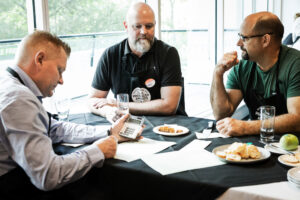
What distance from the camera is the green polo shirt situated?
2.15 m

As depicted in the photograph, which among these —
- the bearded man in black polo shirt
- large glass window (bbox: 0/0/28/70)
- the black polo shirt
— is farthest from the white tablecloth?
large glass window (bbox: 0/0/28/70)

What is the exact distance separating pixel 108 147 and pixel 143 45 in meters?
1.21

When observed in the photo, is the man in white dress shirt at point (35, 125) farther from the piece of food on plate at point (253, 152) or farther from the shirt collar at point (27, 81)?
the piece of food on plate at point (253, 152)

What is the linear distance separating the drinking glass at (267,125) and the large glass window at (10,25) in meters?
1.91

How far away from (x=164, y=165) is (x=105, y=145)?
0.30m

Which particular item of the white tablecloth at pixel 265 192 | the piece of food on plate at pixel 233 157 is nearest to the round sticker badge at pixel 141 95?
the piece of food on plate at pixel 233 157

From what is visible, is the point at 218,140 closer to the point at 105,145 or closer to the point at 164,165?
the point at 164,165

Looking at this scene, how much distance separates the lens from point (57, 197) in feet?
5.09

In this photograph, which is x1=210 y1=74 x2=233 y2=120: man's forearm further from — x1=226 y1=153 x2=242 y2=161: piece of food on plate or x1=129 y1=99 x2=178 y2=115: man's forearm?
x1=226 y1=153 x2=242 y2=161: piece of food on plate

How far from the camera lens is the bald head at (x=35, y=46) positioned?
152 centimetres

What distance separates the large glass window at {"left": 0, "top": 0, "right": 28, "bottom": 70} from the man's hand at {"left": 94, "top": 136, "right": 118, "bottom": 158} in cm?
144

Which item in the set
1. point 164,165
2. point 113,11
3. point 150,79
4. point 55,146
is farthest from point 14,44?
point 164,165

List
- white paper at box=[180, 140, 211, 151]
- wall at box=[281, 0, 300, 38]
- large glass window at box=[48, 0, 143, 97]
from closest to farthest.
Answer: white paper at box=[180, 140, 211, 151] < large glass window at box=[48, 0, 143, 97] < wall at box=[281, 0, 300, 38]

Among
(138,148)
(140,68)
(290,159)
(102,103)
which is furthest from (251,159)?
(140,68)
